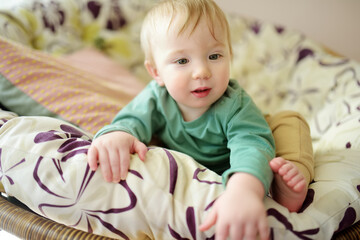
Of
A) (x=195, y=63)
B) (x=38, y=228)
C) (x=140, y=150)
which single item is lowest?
(x=38, y=228)

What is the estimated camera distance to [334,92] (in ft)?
3.68

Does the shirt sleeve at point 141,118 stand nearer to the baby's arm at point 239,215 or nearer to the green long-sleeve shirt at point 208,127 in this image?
the green long-sleeve shirt at point 208,127

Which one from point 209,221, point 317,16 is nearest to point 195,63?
point 209,221

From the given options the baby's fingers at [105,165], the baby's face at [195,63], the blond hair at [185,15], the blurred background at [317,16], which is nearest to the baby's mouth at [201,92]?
the baby's face at [195,63]

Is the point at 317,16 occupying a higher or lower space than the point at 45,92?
higher

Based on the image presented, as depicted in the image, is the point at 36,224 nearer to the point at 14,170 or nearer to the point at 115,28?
the point at 14,170

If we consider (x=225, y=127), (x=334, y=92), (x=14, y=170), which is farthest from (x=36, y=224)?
(x=334, y=92)

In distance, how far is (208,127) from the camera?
0.71 metres

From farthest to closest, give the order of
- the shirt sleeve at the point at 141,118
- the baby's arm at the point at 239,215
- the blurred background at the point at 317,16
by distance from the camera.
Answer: the blurred background at the point at 317,16 < the shirt sleeve at the point at 141,118 < the baby's arm at the point at 239,215

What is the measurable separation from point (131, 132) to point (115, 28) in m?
0.89

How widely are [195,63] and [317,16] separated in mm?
1256

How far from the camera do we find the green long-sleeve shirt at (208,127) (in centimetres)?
64

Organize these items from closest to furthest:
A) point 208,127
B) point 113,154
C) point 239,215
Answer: point 239,215
point 113,154
point 208,127

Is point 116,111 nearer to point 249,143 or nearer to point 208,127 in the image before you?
point 208,127
